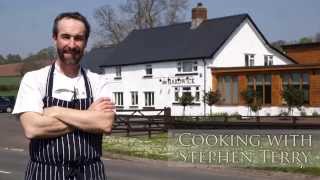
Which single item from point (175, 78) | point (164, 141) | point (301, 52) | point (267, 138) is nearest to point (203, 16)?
point (175, 78)

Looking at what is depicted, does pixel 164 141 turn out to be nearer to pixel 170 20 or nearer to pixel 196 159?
pixel 196 159

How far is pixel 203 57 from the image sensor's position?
53.6 metres

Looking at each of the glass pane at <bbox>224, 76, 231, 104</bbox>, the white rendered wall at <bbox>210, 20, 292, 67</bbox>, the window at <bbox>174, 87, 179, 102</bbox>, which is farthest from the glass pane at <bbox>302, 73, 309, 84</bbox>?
the window at <bbox>174, 87, 179, 102</bbox>

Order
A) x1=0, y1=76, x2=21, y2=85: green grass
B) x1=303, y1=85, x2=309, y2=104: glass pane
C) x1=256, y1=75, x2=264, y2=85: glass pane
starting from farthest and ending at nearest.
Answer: x1=0, y1=76, x2=21, y2=85: green grass, x1=256, y1=75, x2=264, y2=85: glass pane, x1=303, y1=85, x2=309, y2=104: glass pane

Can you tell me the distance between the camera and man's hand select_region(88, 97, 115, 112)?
3705 millimetres

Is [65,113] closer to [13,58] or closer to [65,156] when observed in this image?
[65,156]

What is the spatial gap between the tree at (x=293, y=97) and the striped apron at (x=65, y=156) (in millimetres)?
41748

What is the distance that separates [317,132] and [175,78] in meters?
34.8

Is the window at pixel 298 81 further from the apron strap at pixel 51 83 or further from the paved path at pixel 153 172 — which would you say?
the apron strap at pixel 51 83

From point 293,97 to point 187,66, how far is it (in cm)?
1317

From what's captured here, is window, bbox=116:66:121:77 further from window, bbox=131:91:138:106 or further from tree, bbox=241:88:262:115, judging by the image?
tree, bbox=241:88:262:115

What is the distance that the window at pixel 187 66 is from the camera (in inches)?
2152

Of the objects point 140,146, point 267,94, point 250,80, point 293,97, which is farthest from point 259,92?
point 140,146

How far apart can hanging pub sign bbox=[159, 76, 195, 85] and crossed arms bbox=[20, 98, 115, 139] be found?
50.7 metres
